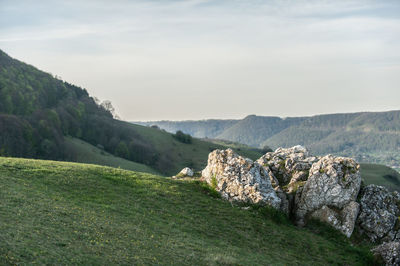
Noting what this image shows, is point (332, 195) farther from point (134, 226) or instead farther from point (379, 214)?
point (134, 226)

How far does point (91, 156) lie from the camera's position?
443ft

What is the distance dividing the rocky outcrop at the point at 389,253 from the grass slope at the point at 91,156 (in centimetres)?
11252

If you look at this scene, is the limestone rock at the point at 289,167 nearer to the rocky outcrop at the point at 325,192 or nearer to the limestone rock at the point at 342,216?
the rocky outcrop at the point at 325,192

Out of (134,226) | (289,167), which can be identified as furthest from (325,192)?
(134,226)

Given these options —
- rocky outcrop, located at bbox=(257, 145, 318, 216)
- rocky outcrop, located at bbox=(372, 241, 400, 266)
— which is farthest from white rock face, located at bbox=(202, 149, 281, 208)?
rocky outcrop, located at bbox=(372, 241, 400, 266)

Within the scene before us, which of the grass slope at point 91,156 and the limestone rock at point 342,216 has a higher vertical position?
the limestone rock at point 342,216

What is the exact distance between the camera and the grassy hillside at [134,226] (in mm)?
17078

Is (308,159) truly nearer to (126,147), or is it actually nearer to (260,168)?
(260,168)

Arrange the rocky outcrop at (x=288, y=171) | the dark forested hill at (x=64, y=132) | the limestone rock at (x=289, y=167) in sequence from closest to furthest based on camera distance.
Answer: the rocky outcrop at (x=288, y=171) → the limestone rock at (x=289, y=167) → the dark forested hill at (x=64, y=132)

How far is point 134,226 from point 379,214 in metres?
20.3

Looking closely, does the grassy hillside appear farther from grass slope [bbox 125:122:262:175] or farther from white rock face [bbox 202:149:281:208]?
grass slope [bbox 125:122:262:175]

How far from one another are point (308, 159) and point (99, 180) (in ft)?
65.2

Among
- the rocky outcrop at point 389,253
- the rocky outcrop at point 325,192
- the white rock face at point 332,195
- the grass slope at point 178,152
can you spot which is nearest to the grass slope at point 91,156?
the grass slope at point 178,152

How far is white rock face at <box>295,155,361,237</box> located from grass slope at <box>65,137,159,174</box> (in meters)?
106
